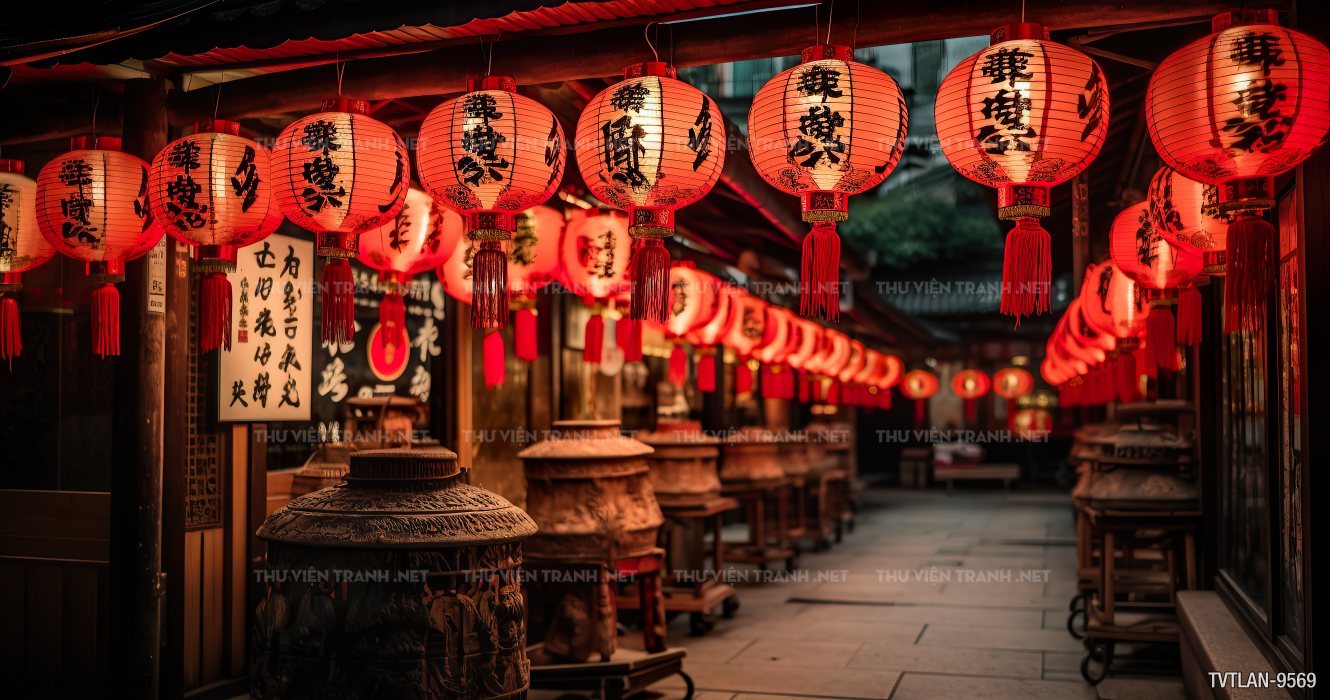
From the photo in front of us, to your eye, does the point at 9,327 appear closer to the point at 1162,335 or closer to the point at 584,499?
the point at 584,499

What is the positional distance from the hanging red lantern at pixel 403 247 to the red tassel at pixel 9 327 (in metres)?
1.93

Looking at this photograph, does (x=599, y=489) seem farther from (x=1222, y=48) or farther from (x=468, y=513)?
(x=1222, y=48)

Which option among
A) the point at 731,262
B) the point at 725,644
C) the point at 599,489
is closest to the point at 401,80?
the point at 599,489

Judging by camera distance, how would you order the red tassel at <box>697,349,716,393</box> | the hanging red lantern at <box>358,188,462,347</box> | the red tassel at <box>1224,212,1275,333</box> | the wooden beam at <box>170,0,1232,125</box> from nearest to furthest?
1. the red tassel at <box>1224,212,1275,333</box>
2. the wooden beam at <box>170,0,1232,125</box>
3. the hanging red lantern at <box>358,188,462,347</box>
4. the red tassel at <box>697,349,716,393</box>

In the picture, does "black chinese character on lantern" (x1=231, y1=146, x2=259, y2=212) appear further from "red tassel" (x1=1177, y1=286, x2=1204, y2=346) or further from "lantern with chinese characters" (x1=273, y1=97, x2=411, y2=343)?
"red tassel" (x1=1177, y1=286, x2=1204, y2=346)

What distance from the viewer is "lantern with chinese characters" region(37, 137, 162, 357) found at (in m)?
5.47

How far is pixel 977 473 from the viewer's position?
29656 mm

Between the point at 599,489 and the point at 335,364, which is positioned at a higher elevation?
the point at 335,364

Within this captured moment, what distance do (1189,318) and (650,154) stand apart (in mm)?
3046

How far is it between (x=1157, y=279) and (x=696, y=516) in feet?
18.8

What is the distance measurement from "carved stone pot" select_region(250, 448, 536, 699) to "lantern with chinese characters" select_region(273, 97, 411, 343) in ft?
3.89

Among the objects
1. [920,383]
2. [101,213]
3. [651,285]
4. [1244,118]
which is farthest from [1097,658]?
[920,383]

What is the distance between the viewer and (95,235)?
5469mm

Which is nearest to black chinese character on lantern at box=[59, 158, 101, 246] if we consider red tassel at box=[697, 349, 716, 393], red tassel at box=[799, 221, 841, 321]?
red tassel at box=[799, 221, 841, 321]
